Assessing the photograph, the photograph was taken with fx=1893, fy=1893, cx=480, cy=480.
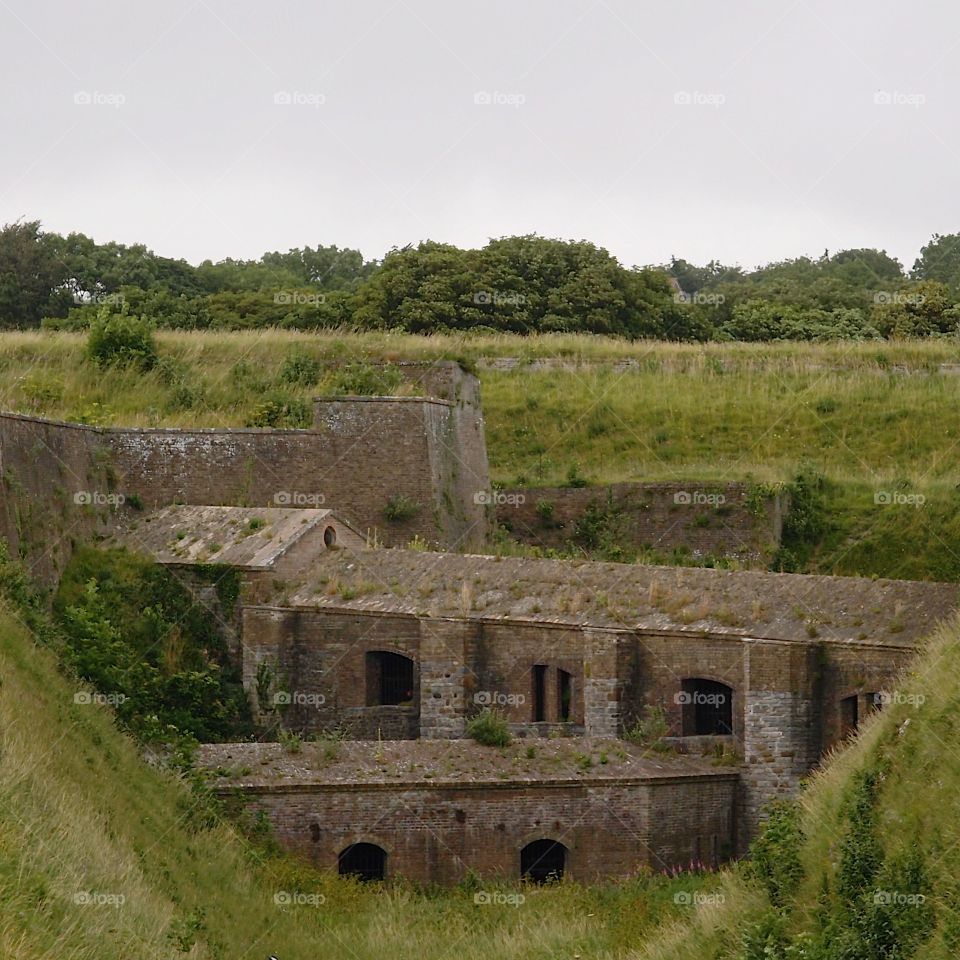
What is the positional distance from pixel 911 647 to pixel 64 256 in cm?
5097

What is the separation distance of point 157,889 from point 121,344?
2481 cm

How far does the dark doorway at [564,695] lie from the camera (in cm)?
3192

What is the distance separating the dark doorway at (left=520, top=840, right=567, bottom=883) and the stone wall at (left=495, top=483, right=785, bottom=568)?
42.2 feet

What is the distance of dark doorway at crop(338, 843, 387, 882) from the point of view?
28656 millimetres

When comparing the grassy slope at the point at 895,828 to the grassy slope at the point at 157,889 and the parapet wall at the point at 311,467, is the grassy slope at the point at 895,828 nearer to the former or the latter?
the grassy slope at the point at 157,889

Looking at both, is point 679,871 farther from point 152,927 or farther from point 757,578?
point 152,927

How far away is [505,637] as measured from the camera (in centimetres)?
3209

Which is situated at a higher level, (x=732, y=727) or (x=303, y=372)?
(x=303, y=372)

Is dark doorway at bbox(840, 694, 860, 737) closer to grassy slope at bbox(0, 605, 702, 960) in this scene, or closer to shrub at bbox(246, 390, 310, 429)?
grassy slope at bbox(0, 605, 702, 960)

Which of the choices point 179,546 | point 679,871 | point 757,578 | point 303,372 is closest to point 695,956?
point 679,871

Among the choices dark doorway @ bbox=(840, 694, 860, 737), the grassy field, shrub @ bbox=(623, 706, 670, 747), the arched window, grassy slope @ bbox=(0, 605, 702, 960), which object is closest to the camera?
grassy slope @ bbox=(0, 605, 702, 960)

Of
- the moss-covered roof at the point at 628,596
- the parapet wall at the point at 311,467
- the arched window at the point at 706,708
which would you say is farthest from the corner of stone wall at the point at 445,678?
the parapet wall at the point at 311,467

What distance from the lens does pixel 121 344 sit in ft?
146

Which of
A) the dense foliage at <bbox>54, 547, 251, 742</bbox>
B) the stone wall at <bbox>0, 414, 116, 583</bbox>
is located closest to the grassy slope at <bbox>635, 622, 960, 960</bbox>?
the dense foliage at <bbox>54, 547, 251, 742</bbox>
